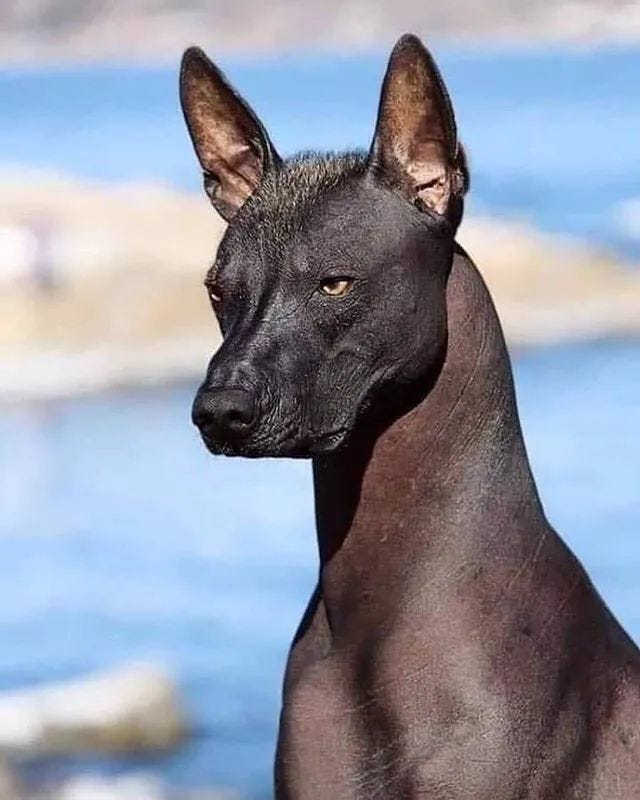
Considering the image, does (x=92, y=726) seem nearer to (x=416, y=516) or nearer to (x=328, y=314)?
(x=416, y=516)

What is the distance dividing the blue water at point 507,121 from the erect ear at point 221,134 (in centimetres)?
173

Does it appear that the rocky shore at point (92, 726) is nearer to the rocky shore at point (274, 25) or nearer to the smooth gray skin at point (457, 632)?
the rocky shore at point (274, 25)

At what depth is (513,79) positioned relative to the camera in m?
3.59

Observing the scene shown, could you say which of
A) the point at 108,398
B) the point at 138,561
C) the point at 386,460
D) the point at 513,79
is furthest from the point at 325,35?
the point at 386,460

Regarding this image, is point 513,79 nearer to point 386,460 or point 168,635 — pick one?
point 168,635

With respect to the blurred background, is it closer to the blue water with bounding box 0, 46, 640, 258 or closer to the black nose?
the blue water with bounding box 0, 46, 640, 258

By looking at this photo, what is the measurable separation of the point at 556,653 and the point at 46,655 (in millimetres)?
1956

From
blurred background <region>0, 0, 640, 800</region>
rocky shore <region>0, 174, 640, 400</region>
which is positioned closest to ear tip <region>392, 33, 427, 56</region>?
blurred background <region>0, 0, 640, 800</region>

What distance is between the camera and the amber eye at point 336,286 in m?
1.56

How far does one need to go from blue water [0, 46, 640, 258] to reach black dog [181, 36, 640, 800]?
1.86 m

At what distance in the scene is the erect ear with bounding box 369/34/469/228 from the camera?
5.26 ft

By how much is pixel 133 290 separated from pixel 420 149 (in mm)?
2054

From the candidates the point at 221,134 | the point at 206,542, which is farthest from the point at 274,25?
the point at 221,134

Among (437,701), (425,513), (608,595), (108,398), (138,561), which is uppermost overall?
(108,398)
